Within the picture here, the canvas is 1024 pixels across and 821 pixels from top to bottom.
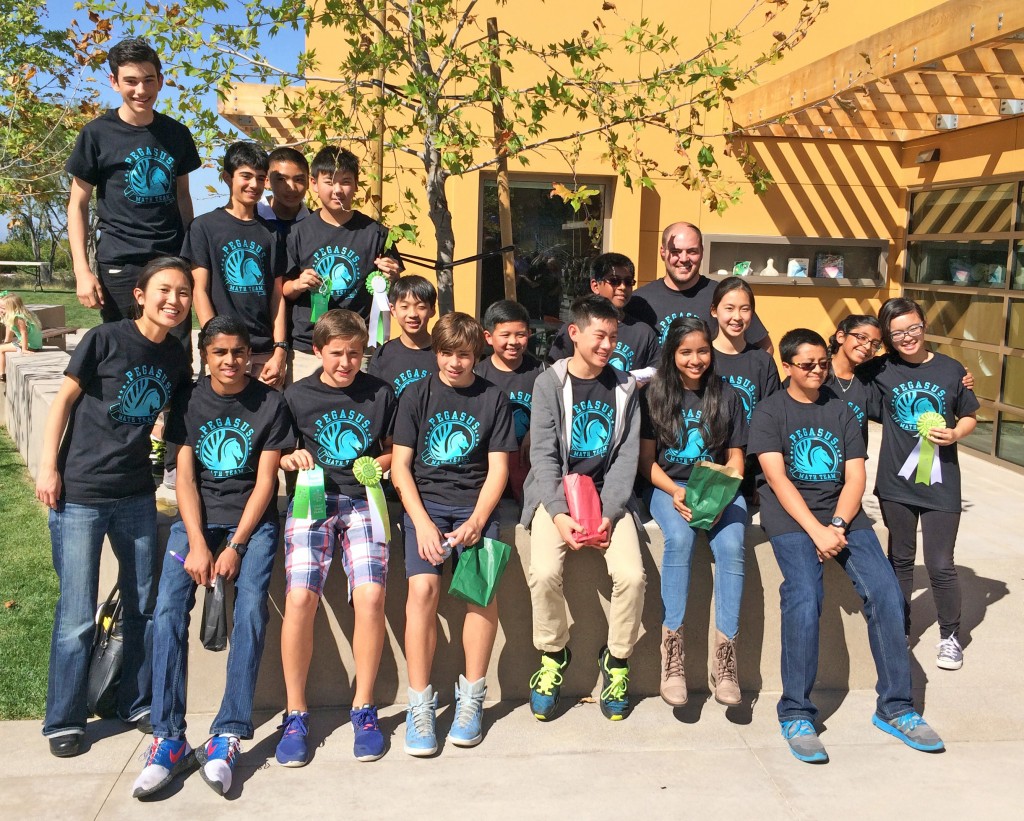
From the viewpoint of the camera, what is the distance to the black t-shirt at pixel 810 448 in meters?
3.84

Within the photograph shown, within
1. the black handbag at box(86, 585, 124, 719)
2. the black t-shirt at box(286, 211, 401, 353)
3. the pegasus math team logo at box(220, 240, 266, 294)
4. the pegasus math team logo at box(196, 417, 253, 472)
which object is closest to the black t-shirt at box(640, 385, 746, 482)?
the black t-shirt at box(286, 211, 401, 353)

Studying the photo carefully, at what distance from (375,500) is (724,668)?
4.86 ft

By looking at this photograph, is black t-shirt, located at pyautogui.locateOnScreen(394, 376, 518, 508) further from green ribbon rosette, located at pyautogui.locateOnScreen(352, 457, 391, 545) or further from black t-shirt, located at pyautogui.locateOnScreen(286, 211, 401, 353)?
black t-shirt, located at pyautogui.locateOnScreen(286, 211, 401, 353)

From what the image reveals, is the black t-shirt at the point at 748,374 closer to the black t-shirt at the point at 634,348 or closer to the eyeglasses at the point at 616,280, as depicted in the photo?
the black t-shirt at the point at 634,348

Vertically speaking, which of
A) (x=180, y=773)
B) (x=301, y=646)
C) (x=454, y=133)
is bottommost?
(x=180, y=773)

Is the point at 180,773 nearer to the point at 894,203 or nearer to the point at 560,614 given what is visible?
the point at 560,614

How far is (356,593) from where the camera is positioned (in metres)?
3.55

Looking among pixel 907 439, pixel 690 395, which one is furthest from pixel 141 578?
pixel 907 439

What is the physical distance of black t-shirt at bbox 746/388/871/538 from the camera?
3842mm

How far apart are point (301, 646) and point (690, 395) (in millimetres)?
1825

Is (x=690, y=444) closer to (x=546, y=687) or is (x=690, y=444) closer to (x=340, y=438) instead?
(x=546, y=687)

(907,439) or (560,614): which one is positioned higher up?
(907,439)

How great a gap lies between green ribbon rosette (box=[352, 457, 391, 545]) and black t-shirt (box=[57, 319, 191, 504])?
80cm

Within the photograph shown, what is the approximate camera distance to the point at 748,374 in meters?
4.20
